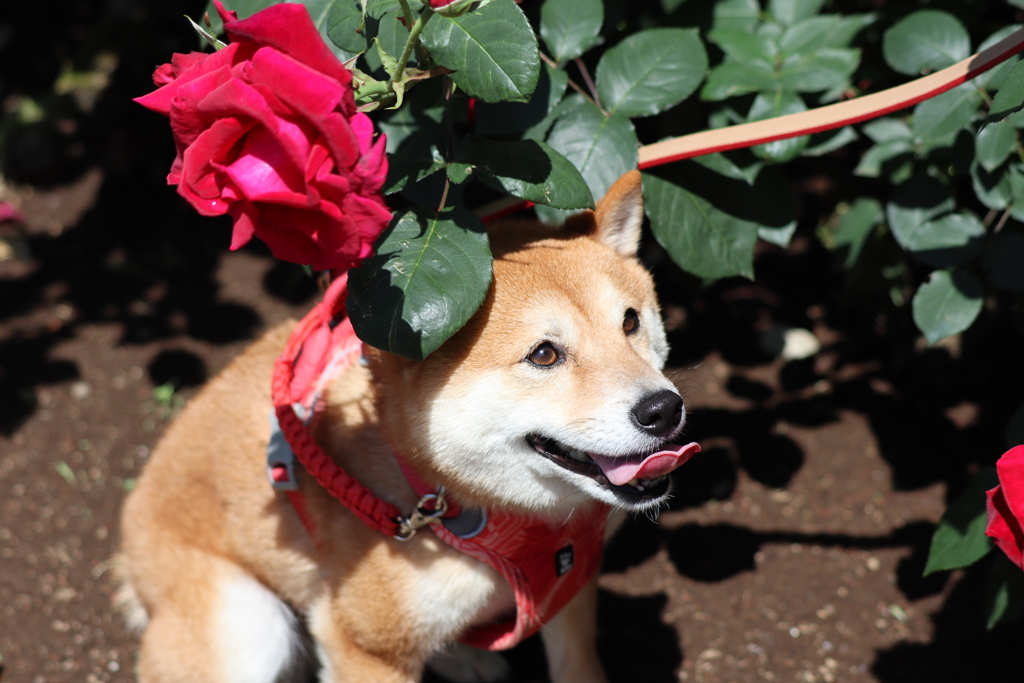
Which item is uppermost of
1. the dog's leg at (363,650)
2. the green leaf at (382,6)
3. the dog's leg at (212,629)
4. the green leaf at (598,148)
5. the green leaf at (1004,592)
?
the green leaf at (382,6)

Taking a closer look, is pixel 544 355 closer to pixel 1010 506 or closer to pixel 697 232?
pixel 697 232

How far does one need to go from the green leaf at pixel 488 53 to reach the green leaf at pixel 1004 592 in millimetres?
2004

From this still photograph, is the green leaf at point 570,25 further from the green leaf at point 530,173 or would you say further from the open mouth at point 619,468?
the open mouth at point 619,468

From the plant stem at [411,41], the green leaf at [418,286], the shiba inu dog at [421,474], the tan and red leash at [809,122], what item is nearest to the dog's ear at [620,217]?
the shiba inu dog at [421,474]

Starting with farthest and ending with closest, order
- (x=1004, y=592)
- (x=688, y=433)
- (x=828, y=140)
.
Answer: (x=688, y=433), (x=828, y=140), (x=1004, y=592)

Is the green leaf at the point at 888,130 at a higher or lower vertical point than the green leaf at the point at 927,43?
lower

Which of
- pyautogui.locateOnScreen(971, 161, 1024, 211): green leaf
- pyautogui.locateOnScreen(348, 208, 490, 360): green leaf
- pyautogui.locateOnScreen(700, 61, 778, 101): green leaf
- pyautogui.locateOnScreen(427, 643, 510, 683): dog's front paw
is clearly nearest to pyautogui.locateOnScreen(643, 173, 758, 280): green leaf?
pyautogui.locateOnScreen(700, 61, 778, 101): green leaf

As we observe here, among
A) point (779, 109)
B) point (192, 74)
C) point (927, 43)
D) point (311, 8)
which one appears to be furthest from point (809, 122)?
point (192, 74)

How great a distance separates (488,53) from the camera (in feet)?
4.99

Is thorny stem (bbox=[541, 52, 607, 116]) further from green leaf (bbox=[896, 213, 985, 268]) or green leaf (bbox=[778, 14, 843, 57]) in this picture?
green leaf (bbox=[896, 213, 985, 268])

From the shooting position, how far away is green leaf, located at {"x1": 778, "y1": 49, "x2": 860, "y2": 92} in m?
2.46

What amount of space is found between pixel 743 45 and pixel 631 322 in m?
1.09

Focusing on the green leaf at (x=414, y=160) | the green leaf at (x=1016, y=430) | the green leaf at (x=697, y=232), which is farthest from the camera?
the green leaf at (x=697, y=232)

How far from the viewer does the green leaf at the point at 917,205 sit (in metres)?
2.69
